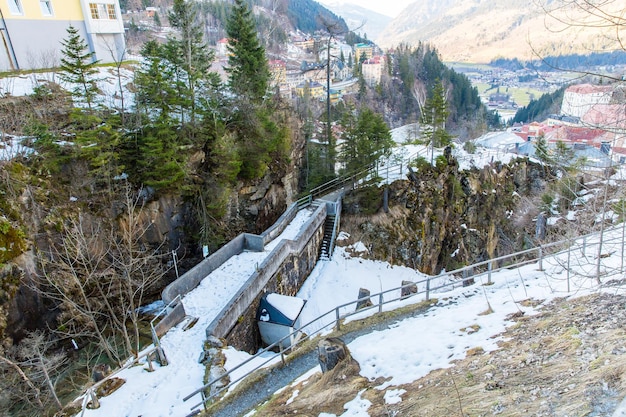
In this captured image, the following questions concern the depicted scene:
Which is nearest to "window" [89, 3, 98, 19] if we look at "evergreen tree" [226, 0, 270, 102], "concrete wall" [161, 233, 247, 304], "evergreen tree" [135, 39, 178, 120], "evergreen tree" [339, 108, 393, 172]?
"evergreen tree" [226, 0, 270, 102]

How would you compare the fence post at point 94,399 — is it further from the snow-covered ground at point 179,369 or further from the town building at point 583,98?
the town building at point 583,98

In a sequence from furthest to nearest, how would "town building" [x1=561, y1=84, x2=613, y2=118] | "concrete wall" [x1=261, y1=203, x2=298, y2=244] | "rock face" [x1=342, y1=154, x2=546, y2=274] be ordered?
1. "rock face" [x1=342, y1=154, x2=546, y2=274]
2. "concrete wall" [x1=261, y1=203, x2=298, y2=244]
3. "town building" [x1=561, y1=84, x2=613, y2=118]

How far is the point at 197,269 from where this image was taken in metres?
13.5

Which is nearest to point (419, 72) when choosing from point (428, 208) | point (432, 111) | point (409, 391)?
point (432, 111)

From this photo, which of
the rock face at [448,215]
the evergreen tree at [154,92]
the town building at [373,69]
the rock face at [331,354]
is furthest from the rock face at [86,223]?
the town building at [373,69]

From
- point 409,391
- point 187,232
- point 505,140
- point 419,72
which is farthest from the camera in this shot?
point 419,72

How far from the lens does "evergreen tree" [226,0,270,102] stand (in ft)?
65.9

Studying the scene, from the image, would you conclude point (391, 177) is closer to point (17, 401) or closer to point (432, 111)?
point (432, 111)

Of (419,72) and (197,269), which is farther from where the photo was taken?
(419,72)

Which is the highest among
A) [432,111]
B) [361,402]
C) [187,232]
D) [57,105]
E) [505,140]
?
[57,105]

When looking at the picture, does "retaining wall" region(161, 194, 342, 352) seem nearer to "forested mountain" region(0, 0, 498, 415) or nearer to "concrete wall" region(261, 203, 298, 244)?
"concrete wall" region(261, 203, 298, 244)

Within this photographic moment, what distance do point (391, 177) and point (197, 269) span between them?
514 inches

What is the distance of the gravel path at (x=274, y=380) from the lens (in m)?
7.81

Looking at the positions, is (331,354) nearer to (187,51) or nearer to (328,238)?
(328,238)
